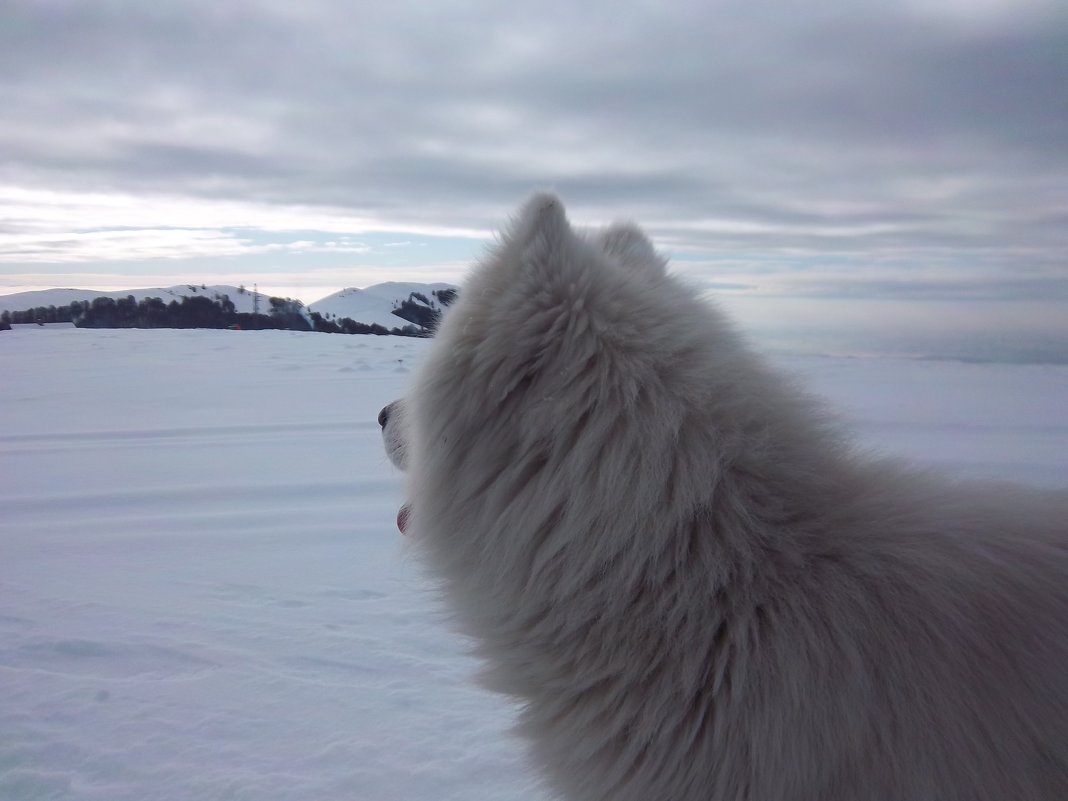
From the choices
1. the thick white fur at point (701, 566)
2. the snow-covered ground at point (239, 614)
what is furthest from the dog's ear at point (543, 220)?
the snow-covered ground at point (239, 614)

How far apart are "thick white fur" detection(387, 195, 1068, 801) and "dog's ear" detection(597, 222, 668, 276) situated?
0.15m

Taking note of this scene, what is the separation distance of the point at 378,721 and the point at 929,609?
6.97 ft

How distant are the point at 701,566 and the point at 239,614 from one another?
2.99 meters

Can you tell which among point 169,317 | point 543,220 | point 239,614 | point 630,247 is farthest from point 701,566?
point 169,317

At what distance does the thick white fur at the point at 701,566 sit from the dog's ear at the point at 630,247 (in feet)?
0.51

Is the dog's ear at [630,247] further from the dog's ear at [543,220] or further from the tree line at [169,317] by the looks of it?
the tree line at [169,317]

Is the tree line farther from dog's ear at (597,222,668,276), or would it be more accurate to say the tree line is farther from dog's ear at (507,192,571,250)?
dog's ear at (507,192,571,250)

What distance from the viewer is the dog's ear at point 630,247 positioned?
1931 mm

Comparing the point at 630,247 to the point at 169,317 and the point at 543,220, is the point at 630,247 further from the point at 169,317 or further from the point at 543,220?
the point at 169,317

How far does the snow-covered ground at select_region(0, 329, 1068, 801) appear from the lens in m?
2.41

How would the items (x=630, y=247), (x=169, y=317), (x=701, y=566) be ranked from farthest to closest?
(x=169, y=317) < (x=630, y=247) < (x=701, y=566)

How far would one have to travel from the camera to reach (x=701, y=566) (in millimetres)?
1470

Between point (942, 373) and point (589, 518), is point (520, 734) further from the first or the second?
point (942, 373)

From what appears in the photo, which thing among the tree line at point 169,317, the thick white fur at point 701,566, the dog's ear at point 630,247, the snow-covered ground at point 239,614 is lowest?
the snow-covered ground at point 239,614
